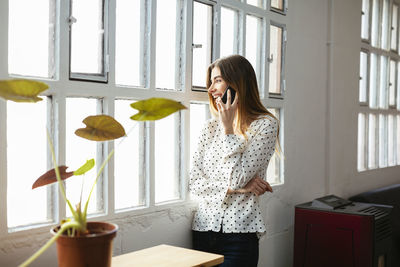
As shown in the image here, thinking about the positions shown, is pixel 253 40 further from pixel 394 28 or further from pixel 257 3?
pixel 394 28

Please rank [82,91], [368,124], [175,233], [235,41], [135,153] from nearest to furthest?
[82,91], [135,153], [175,233], [235,41], [368,124]

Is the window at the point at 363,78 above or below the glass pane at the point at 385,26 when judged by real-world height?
below

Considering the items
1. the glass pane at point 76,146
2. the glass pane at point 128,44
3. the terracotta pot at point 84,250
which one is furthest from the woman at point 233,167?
the terracotta pot at point 84,250

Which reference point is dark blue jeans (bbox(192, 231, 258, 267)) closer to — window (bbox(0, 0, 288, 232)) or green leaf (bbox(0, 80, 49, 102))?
window (bbox(0, 0, 288, 232))

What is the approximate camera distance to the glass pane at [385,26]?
478cm

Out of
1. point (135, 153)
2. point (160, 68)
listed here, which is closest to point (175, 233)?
point (135, 153)

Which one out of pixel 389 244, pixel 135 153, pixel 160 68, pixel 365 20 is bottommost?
pixel 389 244

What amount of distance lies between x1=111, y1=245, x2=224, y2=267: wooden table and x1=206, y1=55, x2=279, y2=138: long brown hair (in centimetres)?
73

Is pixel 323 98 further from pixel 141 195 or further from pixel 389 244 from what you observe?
pixel 141 195

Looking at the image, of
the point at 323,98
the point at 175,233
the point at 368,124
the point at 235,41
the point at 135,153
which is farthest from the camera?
the point at 368,124

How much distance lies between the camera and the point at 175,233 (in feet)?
8.18

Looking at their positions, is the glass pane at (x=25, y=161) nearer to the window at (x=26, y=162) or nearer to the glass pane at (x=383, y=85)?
the window at (x=26, y=162)

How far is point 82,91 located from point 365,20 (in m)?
3.33

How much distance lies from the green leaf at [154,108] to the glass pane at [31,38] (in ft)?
2.22
